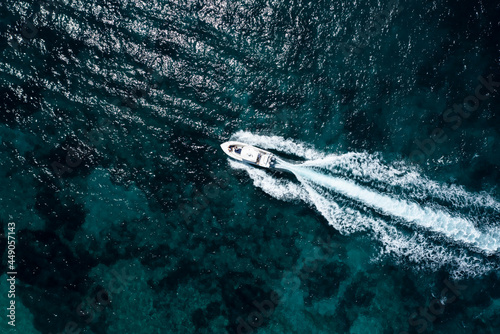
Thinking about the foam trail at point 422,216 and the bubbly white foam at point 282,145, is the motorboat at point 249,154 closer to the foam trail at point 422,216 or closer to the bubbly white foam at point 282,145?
the bubbly white foam at point 282,145

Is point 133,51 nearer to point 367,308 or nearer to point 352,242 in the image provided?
point 352,242

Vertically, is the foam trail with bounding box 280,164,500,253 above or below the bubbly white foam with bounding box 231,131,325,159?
below

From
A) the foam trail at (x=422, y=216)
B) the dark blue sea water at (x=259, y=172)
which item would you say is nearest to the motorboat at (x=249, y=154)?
the dark blue sea water at (x=259, y=172)

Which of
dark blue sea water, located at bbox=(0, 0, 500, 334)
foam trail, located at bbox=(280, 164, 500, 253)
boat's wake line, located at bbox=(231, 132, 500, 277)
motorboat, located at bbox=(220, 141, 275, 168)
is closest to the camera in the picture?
motorboat, located at bbox=(220, 141, 275, 168)

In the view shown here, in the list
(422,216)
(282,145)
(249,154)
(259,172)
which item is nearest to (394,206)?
(422,216)

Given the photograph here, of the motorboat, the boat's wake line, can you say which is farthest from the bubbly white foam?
the motorboat

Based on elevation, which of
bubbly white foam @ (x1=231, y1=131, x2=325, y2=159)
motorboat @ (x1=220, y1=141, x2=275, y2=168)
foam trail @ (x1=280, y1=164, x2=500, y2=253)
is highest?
bubbly white foam @ (x1=231, y1=131, x2=325, y2=159)

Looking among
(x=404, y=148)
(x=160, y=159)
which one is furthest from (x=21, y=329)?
(x=404, y=148)

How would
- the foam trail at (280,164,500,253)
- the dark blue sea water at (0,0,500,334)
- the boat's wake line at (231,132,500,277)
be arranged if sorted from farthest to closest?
the foam trail at (280,164,500,253) < the boat's wake line at (231,132,500,277) < the dark blue sea water at (0,0,500,334)

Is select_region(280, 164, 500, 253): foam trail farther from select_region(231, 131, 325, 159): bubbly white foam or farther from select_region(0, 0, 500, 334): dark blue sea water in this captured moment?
select_region(231, 131, 325, 159): bubbly white foam
